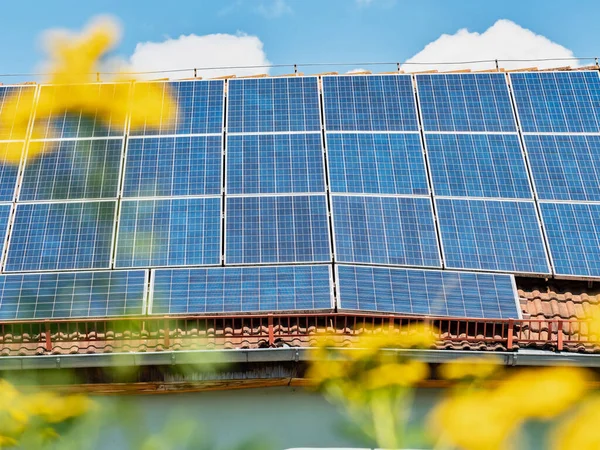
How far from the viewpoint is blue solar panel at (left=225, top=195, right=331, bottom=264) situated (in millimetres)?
13422

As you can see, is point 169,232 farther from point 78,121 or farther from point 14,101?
point 14,101

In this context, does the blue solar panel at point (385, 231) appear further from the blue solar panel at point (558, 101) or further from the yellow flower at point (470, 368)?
the blue solar panel at point (558, 101)

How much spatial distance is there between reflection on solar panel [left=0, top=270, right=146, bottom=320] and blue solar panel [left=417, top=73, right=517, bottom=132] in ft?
22.4

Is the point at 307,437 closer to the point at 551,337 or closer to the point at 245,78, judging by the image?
the point at 551,337

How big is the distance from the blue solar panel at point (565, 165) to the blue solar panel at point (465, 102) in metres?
0.75

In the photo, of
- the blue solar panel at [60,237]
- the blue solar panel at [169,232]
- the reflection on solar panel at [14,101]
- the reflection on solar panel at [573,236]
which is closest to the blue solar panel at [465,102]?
the reflection on solar panel at [573,236]

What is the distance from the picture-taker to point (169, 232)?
13.8 metres

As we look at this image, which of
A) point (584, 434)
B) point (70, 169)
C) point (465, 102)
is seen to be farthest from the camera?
point (465, 102)

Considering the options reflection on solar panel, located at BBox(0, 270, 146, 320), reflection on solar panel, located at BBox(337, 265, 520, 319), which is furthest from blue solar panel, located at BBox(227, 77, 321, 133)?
reflection on solar panel, located at BBox(0, 270, 146, 320)

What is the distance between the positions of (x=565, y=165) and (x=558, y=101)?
6.11ft

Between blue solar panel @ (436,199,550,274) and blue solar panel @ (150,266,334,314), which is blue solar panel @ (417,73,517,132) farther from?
blue solar panel @ (150,266,334,314)

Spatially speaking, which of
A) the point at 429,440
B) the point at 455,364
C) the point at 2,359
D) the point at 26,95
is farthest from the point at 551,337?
the point at 26,95

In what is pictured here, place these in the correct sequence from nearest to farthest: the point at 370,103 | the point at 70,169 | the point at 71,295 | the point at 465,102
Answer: the point at 71,295 → the point at 70,169 → the point at 370,103 → the point at 465,102

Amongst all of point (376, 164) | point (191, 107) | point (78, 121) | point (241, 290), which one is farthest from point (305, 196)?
point (78, 121)
